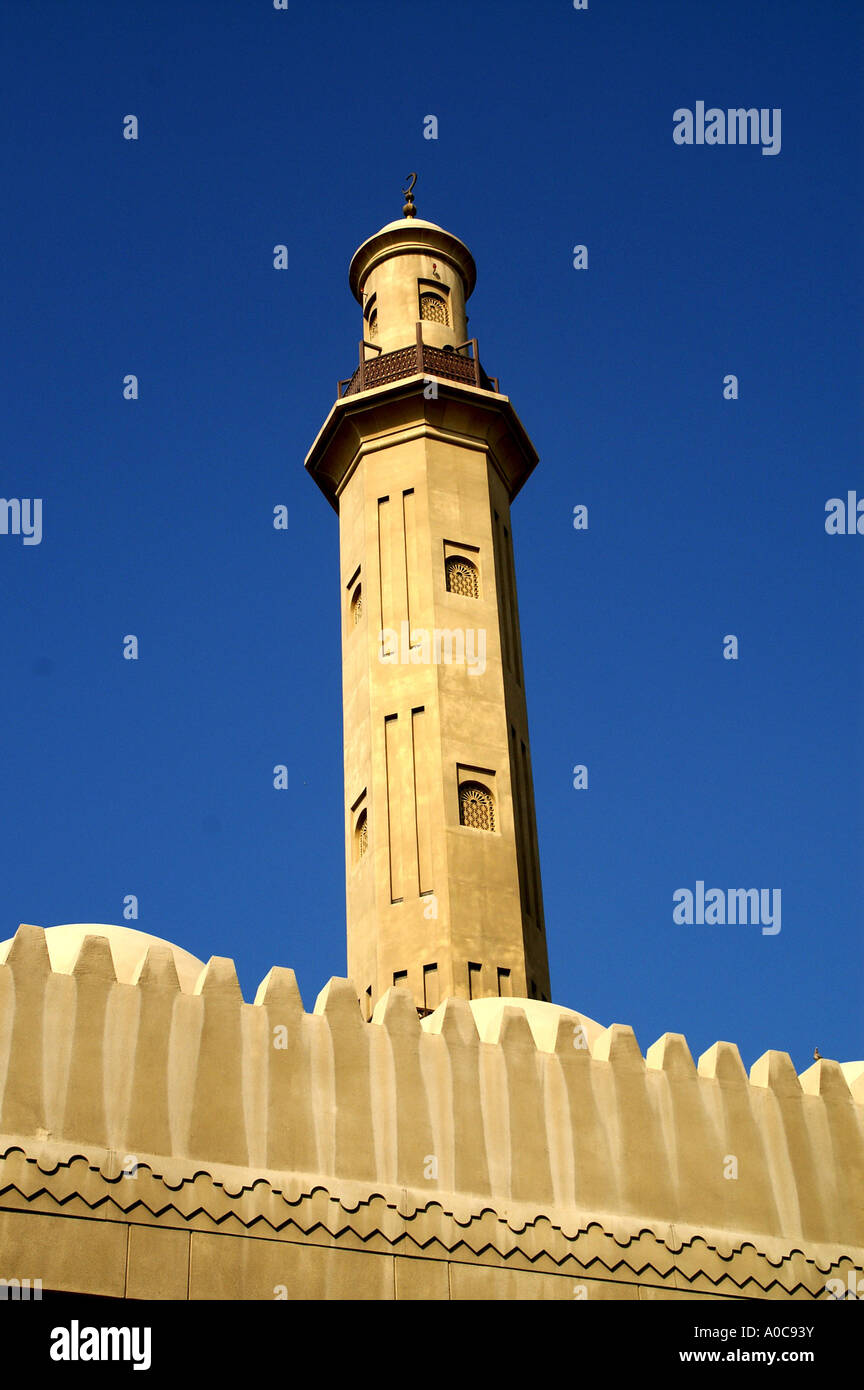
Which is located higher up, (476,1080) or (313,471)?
(313,471)

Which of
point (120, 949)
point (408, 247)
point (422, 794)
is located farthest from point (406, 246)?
point (120, 949)

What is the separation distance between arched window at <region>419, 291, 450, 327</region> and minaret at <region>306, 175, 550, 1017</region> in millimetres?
29

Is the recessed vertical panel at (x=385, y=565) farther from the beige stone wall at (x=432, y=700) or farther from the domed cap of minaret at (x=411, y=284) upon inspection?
the domed cap of minaret at (x=411, y=284)

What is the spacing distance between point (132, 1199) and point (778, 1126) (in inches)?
240

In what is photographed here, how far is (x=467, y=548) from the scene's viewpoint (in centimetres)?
2123

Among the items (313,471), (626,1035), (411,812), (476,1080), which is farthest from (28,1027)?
(313,471)

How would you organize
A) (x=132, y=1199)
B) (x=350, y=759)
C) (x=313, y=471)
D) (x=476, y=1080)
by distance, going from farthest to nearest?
(x=313, y=471)
(x=350, y=759)
(x=476, y=1080)
(x=132, y=1199)

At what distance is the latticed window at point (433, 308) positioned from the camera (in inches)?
939

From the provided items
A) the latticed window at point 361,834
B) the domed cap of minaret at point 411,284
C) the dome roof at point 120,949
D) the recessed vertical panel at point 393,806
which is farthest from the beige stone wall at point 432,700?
the dome roof at point 120,949

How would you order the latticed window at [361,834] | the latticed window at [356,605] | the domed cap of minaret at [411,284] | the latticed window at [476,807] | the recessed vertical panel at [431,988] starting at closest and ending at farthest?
the recessed vertical panel at [431,988]
the latticed window at [476,807]
the latticed window at [361,834]
the latticed window at [356,605]
the domed cap of minaret at [411,284]

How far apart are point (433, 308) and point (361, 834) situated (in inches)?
345

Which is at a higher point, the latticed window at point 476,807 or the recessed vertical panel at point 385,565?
the recessed vertical panel at point 385,565

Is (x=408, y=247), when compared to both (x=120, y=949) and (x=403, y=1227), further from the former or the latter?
(x=403, y=1227)

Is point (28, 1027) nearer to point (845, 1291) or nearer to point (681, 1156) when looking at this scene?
point (681, 1156)
